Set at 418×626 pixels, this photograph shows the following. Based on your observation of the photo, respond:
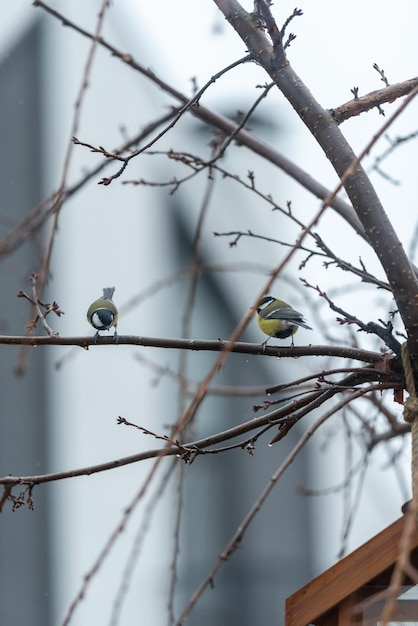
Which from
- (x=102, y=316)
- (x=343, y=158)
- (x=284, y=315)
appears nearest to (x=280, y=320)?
(x=284, y=315)

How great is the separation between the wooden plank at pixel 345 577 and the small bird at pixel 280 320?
0.61 metres

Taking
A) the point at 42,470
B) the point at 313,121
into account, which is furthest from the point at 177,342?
the point at 42,470

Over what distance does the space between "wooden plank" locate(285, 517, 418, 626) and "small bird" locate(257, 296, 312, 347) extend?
609 millimetres

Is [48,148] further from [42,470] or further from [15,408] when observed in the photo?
[42,470]

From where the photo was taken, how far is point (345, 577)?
1.06 metres

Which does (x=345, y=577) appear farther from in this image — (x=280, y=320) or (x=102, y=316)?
(x=102, y=316)

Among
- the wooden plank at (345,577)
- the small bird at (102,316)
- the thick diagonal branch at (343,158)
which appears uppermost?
the small bird at (102,316)

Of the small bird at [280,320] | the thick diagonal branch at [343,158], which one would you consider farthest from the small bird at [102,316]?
the thick diagonal branch at [343,158]

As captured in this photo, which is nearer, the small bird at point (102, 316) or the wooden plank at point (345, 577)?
the wooden plank at point (345, 577)

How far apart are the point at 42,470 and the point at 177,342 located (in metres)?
2.74

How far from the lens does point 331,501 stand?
3.34 metres

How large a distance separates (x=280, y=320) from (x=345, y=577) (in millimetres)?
717

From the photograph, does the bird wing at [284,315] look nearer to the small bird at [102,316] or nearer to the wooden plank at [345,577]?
the small bird at [102,316]

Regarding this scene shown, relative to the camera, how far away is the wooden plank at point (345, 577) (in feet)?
3.30
